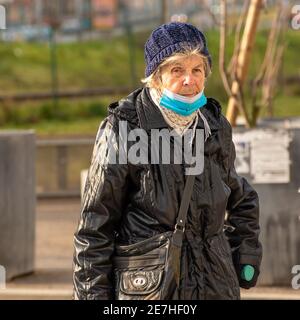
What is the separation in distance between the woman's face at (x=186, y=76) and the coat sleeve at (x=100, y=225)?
0.27m

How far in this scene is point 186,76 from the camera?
12.0ft

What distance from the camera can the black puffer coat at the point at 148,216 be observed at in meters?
3.61

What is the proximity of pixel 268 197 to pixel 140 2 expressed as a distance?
2418 cm

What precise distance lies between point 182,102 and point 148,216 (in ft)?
1.35

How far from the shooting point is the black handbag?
11.7 ft

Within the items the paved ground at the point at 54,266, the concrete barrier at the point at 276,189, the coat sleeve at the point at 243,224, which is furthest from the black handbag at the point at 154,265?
the concrete barrier at the point at 276,189

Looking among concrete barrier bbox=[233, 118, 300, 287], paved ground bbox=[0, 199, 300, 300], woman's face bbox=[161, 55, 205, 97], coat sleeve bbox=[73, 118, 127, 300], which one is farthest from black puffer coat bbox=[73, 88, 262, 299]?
concrete barrier bbox=[233, 118, 300, 287]

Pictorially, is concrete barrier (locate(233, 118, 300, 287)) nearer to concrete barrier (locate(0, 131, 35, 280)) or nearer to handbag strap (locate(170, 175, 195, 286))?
concrete barrier (locate(0, 131, 35, 280))

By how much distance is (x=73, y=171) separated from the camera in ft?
48.0

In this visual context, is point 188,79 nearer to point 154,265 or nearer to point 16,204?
point 154,265

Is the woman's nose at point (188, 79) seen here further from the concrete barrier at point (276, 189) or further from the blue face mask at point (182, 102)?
the concrete barrier at point (276, 189)

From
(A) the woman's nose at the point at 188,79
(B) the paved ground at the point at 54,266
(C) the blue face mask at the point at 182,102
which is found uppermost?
(A) the woman's nose at the point at 188,79

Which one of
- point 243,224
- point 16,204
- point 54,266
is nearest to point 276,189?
point 16,204
